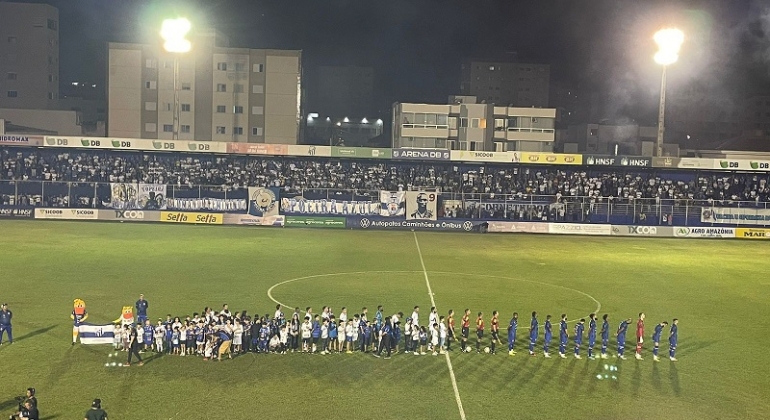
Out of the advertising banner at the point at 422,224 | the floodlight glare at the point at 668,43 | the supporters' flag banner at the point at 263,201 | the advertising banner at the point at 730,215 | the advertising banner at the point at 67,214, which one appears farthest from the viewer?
the advertising banner at the point at 730,215

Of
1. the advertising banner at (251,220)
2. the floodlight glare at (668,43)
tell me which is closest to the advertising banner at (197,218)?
the advertising banner at (251,220)

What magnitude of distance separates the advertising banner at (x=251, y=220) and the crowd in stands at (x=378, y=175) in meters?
3.82

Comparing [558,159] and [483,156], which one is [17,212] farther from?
[558,159]

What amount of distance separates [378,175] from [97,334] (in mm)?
38848

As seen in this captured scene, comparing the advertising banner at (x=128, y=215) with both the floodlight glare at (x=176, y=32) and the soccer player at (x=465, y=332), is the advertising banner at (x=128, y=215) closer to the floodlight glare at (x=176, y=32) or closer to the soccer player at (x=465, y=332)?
the floodlight glare at (x=176, y=32)

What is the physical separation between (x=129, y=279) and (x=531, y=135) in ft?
169

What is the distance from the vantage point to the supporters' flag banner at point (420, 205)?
160ft

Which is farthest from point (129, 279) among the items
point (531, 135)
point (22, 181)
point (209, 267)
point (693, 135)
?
point (693, 135)

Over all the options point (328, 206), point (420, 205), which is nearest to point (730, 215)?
point (420, 205)

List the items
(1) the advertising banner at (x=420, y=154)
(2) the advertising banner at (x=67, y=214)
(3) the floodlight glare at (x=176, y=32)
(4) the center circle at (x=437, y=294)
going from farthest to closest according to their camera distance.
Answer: (1) the advertising banner at (x=420, y=154) → (2) the advertising banner at (x=67, y=214) → (3) the floodlight glare at (x=176, y=32) → (4) the center circle at (x=437, y=294)

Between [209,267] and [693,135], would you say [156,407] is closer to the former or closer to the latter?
[209,267]

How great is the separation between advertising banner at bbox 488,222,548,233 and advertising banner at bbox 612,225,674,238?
5029 mm

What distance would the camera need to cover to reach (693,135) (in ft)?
309

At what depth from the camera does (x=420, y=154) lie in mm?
51844
